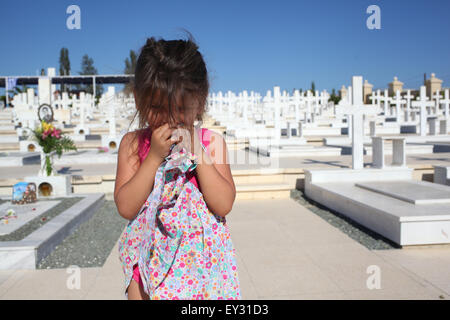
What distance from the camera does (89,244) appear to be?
14.8ft

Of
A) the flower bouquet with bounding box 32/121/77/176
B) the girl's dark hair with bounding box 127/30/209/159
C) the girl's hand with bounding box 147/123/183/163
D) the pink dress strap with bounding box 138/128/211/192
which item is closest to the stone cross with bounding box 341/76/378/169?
the flower bouquet with bounding box 32/121/77/176

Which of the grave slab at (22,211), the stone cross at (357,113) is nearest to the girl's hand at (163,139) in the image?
the grave slab at (22,211)

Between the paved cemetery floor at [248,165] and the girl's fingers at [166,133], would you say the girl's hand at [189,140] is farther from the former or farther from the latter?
the paved cemetery floor at [248,165]

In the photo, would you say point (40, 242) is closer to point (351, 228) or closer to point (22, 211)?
point (22, 211)

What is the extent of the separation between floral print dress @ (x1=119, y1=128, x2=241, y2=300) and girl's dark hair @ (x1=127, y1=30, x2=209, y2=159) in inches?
5.6

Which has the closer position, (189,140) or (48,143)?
(189,140)

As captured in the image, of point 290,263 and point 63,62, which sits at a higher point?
point 63,62

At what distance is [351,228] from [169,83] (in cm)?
433

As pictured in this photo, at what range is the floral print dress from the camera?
119cm

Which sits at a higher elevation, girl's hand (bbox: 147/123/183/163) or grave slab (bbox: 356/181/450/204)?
girl's hand (bbox: 147/123/183/163)

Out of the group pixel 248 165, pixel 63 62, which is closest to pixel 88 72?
pixel 63 62

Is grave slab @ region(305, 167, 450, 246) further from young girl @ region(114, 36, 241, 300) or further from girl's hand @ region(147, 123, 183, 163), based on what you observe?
girl's hand @ region(147, 123, 183, 163)

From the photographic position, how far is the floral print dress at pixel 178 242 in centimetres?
119

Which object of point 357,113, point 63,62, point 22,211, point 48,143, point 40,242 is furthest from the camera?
point 63,62
